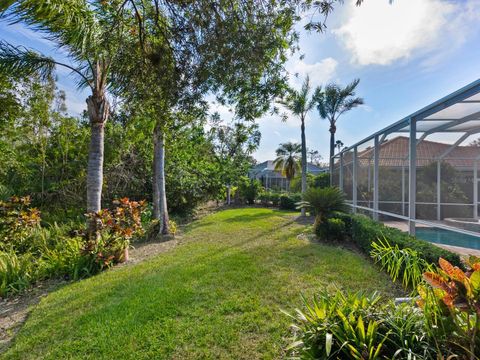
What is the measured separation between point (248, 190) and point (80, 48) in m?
14.9


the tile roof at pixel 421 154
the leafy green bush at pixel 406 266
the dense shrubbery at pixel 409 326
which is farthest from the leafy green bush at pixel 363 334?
the tile roof at pixel 421 154

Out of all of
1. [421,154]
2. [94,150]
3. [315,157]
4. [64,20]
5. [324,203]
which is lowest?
[324,203]

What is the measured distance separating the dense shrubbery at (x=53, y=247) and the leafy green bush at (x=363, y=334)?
14.6 ft

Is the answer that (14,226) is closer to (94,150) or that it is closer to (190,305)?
(94,150)

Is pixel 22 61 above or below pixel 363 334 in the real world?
above

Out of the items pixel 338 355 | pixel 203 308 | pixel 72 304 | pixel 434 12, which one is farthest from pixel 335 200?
pixel 72 304

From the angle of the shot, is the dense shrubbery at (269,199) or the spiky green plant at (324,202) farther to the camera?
the dense shrubbery at (269,199)

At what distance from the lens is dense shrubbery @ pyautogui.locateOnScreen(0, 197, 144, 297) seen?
446 cm

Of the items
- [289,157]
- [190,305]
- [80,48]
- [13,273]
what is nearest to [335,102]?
[289,157]

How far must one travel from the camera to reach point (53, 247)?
562 cm

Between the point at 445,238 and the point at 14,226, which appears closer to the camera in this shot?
the point at 14,226

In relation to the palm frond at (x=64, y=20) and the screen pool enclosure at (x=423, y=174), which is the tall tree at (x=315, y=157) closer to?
the screen pool enclosure at (x=423, y=174)

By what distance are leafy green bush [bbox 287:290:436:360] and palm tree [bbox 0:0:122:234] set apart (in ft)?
15.1

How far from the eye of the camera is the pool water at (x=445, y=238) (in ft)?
20.2
